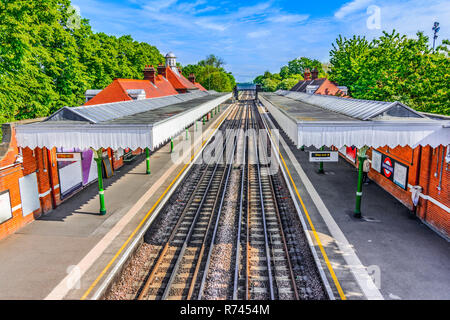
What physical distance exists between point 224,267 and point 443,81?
16.4 m

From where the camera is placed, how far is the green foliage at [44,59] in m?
16.5

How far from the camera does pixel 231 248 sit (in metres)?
11.3

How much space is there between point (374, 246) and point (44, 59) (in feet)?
84.2

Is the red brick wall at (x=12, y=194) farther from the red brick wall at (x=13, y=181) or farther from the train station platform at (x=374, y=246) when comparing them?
the train station platform at (x=374, y=246)

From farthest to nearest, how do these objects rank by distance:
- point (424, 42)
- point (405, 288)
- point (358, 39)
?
point (358, 39), point (424, 42), point (405, 288)

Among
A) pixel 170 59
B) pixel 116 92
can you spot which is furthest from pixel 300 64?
pixel 116 92

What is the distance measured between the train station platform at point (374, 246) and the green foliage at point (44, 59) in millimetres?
16350

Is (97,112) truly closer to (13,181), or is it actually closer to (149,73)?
(13,181)

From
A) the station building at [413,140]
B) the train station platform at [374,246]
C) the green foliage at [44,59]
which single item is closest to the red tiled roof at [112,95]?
the green foliage at [44,59]

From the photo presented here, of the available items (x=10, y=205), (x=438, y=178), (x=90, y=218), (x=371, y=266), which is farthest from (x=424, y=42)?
(x=10, y=205)

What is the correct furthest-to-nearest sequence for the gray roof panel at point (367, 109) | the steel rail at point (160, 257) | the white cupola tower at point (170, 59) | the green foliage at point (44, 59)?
the white cupola tower at point (170, 59)
the green foliage at point (44, 59)
the gray roof panel at point (367, 109)
the steel rail at point (160, 257)

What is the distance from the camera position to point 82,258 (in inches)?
390

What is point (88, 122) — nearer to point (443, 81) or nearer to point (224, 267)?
point (224, 267)

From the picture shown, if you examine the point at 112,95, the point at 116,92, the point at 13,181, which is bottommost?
the point at 13,181
